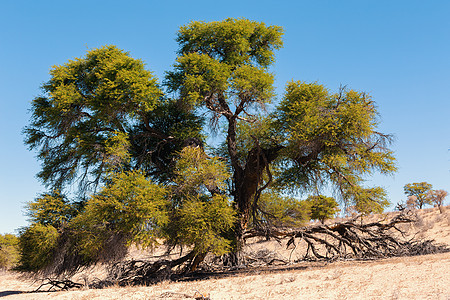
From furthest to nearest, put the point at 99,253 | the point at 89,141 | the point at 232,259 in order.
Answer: the point at 232,259 → the point at 89,141 → the point at 99,253

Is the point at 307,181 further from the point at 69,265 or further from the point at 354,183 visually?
the point at 69,265

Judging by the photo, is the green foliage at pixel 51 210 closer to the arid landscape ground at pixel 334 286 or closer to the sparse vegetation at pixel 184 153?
the sparse vegetation at pixel 184 153

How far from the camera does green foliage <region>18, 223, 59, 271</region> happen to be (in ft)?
56.7

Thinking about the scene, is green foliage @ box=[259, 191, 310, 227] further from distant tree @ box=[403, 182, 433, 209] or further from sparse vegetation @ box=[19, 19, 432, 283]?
distant tree @ box=[403, 182, 433, 209]

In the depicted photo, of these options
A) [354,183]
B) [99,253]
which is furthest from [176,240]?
[354,183]

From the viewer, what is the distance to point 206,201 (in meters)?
18.0

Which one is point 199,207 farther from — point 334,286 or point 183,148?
point 334,286

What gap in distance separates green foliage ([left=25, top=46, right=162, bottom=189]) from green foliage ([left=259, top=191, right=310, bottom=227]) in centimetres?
980

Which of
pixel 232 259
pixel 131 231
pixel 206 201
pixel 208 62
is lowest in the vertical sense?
pixel 232 259

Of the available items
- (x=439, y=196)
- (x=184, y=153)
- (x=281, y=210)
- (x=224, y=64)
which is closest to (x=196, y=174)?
(x=184, y=153)

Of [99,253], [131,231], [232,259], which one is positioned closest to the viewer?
[131,231]

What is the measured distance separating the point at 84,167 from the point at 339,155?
13.1 m

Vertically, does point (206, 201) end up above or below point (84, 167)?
below

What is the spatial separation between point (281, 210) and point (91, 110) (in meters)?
13.8
